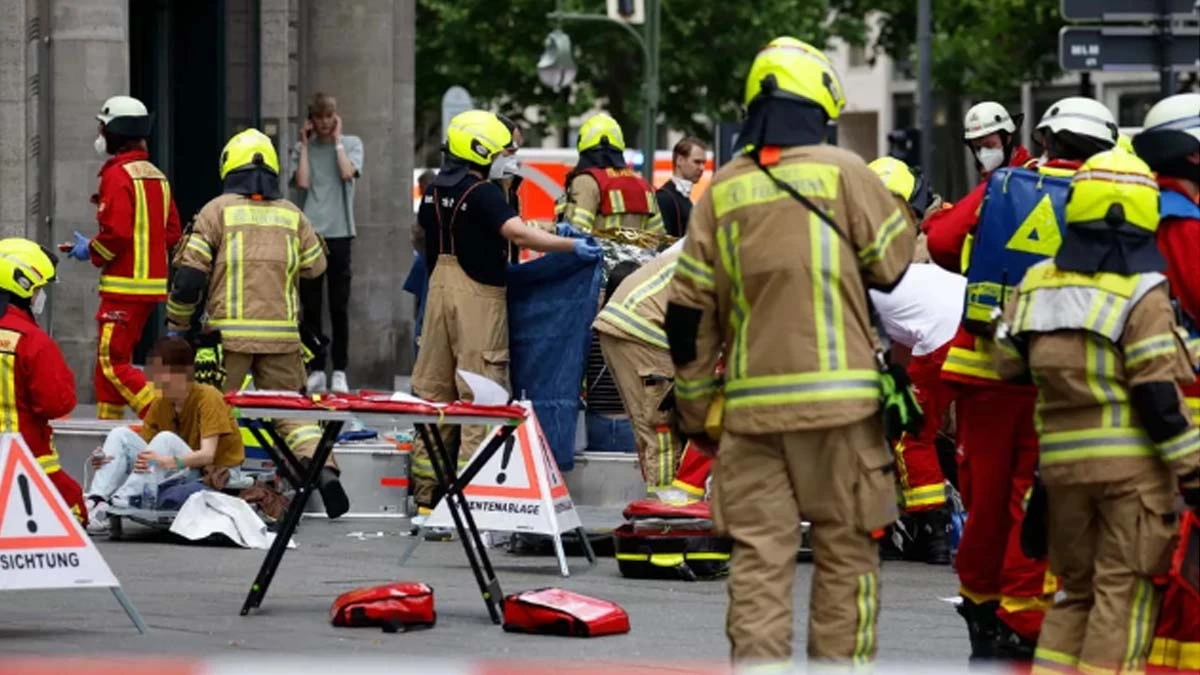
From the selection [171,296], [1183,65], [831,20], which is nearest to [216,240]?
[171,296]

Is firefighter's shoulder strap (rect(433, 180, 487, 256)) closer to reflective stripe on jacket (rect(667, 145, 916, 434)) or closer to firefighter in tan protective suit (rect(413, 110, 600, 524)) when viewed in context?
firefighter in tan protective suit (rect(413, 110, 600, 524))

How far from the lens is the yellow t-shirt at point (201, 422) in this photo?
46.1 feet

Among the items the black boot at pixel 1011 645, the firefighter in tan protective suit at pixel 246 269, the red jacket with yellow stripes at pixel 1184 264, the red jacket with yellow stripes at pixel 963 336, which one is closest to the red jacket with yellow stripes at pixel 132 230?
the firefighter in tan protective suit at pixel 246 269

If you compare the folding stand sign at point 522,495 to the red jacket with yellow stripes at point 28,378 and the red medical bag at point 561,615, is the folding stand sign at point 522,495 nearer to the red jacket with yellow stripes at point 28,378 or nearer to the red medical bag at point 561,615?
the red jacket with yellow stripes at point 28,378

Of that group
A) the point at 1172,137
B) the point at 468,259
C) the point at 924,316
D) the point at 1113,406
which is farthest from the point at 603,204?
the point at 1113,406

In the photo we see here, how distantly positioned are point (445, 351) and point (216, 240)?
1.62 meters

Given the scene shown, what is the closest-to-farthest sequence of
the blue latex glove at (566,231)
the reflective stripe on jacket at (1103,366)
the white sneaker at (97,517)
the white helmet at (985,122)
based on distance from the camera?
the reflective stripe on jacket at (1103,366) → the white helmet at (985,122) → the white sneaker at (97,517) → the blue latex glove at (566,231)

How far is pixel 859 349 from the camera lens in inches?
327

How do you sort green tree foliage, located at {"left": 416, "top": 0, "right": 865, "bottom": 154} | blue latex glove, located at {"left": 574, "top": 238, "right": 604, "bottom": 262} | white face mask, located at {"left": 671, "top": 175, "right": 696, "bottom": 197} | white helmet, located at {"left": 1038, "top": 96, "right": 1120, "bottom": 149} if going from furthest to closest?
green tree foliage, located at {"left": 416, "top": 0, "right": 865, "bottom": 154}, white face mask, located at {"left": 671, "top": 175, "right": 696, "bottom": 197}, blue latex glove, located at {"left": 574, "top": 238, "right": 604, "bottom": 262}, white helmet, located at {"left": 1038, "top": 96, "right": 1120, "bottom": 149}

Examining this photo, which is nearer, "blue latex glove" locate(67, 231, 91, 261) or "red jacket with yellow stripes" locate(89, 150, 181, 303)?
"red jacket with yellow stripes" locate(89, 150, 181, 303)

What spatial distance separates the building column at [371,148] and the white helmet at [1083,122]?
1319cm

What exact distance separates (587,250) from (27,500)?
3.94 meters

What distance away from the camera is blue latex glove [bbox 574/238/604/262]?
13.8 m

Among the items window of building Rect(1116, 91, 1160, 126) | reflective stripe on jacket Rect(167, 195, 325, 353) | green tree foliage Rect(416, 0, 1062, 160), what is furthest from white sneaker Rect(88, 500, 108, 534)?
window of building Rect(1116, 91, 1160, 126)
